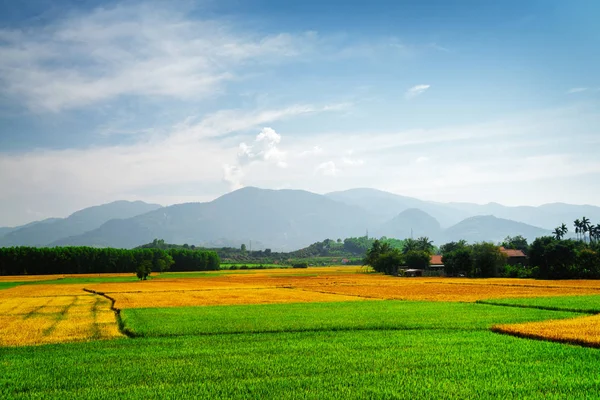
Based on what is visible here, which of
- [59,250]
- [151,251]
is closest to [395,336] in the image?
[59,250]

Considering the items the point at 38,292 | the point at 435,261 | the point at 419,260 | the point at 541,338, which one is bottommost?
the point at 38,292

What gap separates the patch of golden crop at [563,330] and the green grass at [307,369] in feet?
5.12

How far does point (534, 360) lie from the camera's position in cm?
2041

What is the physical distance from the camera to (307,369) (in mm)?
19094

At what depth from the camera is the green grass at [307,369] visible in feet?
52.3

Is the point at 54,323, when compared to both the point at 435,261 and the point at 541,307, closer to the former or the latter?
the point at 541,307

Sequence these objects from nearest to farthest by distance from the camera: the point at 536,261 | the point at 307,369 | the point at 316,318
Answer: the point at 307,369 → the point at 316,318 → the point at 536,261

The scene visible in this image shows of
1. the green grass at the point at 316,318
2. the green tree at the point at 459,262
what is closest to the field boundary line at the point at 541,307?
the green grass at the point at 316,318

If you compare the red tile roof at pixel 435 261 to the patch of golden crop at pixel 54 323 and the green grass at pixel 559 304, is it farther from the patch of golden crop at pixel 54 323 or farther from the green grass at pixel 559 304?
the patch of golden crop at pixel 54 323

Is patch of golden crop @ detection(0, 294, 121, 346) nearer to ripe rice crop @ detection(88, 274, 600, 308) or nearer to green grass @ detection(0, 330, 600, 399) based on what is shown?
green grass @ detection(0, 330, 600, 399)

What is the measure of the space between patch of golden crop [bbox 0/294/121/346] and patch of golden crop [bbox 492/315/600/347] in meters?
23.2

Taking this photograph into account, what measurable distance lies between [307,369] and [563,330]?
645 inches

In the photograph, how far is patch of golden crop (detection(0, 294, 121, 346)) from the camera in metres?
28.6

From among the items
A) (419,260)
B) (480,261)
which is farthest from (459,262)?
(419,260)
